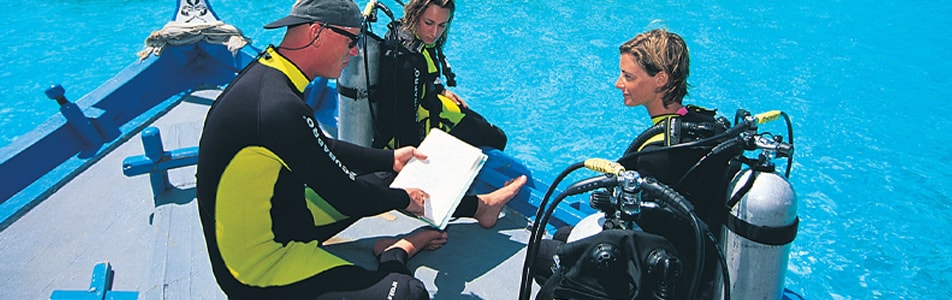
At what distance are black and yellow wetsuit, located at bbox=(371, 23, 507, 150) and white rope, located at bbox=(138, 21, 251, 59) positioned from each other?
93.0 inches

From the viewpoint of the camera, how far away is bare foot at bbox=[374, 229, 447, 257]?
112 inches

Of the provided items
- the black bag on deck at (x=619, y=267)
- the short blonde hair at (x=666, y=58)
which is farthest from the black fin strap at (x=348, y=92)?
the black bag on deck at (x=619, y=267)

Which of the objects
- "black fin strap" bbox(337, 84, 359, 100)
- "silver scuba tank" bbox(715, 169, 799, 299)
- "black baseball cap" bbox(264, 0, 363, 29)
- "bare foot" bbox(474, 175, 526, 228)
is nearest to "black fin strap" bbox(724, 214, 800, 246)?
"silver scuba tank" bbox(715, 169, 799, 299)

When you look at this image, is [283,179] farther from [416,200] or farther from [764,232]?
[764,232]

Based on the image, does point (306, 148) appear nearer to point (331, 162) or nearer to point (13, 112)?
point (331, 162)

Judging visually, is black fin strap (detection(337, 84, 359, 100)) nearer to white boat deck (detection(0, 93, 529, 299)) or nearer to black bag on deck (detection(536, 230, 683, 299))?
white boat deck (detection(0, 93, 529, 299))

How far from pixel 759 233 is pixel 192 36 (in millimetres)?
4581

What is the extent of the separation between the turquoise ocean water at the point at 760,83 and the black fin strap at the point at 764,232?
1442 millimetres

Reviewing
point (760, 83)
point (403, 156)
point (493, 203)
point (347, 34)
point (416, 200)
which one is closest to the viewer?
point (347, 34)

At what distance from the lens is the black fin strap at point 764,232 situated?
1.96 m

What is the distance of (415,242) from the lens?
289 cm

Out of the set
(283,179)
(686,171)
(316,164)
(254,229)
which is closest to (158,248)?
(254,229)

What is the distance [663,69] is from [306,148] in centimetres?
120

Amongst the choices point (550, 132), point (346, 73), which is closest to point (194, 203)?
point (346, 73)
